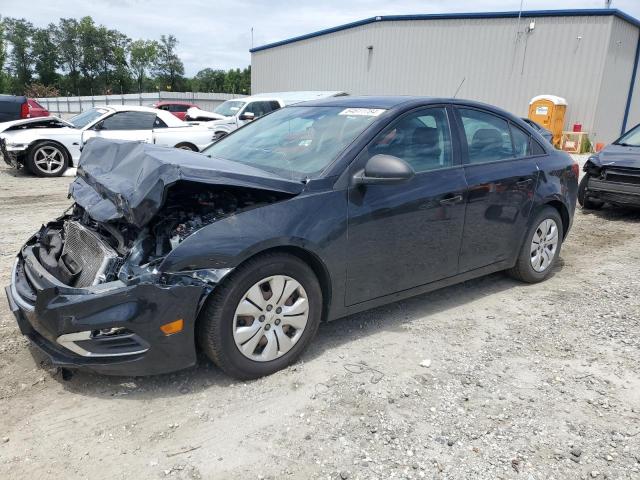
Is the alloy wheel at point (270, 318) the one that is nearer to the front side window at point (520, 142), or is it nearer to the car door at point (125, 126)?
the front side window at point (520, 142)

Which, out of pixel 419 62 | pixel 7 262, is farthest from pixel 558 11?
pixel 7 262

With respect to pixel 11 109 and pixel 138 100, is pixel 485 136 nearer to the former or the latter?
pixel 11 109

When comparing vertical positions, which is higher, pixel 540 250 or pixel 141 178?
pixel 141 178

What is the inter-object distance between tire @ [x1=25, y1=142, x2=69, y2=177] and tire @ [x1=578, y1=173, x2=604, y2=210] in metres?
9.88

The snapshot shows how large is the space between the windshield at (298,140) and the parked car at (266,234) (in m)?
0.02

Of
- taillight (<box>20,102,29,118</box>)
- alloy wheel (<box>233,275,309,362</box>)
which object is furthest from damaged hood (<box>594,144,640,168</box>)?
taillight (<box>20,102,29,118</box>)

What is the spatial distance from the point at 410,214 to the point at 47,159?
9370mm

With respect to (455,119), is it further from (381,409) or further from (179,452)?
(179,452)

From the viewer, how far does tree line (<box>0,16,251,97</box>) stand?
245 ft

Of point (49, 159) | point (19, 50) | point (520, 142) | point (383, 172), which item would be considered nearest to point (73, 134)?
point (49, 159)

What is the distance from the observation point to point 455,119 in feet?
13.1

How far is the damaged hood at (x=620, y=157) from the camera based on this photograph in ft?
25.0

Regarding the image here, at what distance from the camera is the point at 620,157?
7.89m

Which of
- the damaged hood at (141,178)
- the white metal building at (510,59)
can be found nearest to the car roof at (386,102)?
the damaged hood at (141,178)
